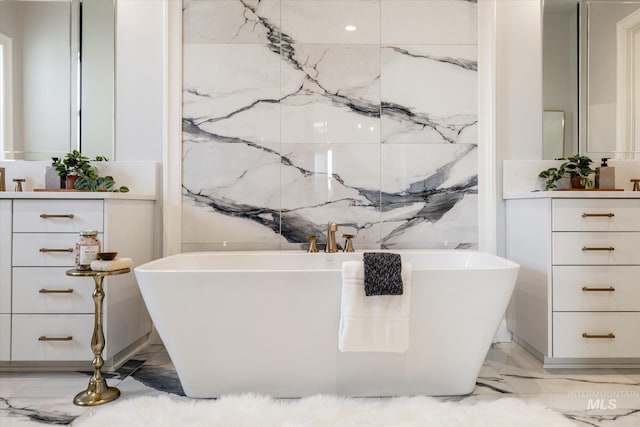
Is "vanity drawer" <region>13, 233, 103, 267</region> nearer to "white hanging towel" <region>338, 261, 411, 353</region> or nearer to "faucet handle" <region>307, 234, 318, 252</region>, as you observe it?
"faucet handle" <region>307, 234, 318, 252</region>

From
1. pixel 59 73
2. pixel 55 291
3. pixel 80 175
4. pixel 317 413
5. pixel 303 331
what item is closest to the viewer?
pixel 317 413

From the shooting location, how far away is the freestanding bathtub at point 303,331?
1631 mm

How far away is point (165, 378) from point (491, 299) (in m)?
1.57

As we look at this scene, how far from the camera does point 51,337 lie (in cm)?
199

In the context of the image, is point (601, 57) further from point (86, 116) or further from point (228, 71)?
point (86, 116)

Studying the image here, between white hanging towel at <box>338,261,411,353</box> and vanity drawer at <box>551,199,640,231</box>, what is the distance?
0.97m

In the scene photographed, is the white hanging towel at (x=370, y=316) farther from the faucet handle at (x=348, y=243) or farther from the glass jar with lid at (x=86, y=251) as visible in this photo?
the glass jar with lid at (x=86, y=251)

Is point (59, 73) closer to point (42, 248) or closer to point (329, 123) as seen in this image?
point (42, 248)

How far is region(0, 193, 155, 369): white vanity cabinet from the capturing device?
1.98 m

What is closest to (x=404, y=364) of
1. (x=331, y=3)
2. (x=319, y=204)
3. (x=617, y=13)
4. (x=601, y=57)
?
(x=319, y=204)

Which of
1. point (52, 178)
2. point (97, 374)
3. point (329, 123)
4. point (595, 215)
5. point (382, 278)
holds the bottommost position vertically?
point (97, 374)

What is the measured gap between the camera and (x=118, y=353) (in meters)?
2.18

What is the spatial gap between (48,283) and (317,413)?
4.80ft

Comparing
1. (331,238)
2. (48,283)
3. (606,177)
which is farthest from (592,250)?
(48,283)
